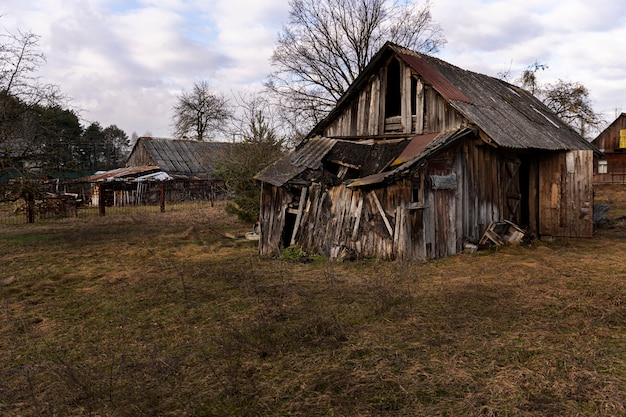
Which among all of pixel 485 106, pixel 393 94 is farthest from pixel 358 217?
pixel 485 106

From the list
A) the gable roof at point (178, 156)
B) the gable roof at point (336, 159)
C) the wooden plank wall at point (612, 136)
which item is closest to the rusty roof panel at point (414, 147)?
the gable roof at point (336, 159)

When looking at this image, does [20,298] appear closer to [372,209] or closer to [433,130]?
[372,209]

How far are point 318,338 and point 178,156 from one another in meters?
34.7

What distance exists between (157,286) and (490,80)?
568 inches

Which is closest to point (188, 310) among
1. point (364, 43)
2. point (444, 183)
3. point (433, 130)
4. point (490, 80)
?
point (444, 183)

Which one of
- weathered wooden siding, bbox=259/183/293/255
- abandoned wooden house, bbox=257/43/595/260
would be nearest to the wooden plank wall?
abandoned wooden house, bbox=257/43/595/260

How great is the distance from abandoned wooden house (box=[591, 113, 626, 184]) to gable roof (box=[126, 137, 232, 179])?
31162mm

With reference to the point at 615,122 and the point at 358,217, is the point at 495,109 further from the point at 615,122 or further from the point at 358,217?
the point at 615,122

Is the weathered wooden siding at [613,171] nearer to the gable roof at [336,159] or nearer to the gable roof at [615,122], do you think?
the gable roof at [615,122]

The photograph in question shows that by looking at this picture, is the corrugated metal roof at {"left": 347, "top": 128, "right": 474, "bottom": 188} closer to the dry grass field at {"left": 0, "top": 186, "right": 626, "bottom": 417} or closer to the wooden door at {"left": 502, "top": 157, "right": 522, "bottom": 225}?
the dry grass field at {"left": 0, "top": 186, "right": 626, "bottom": 417}

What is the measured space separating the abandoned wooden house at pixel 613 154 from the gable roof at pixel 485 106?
26.0 m

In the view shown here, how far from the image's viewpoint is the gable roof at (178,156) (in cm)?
3634

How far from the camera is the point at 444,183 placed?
10734mm

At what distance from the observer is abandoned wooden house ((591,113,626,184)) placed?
37156 mm
